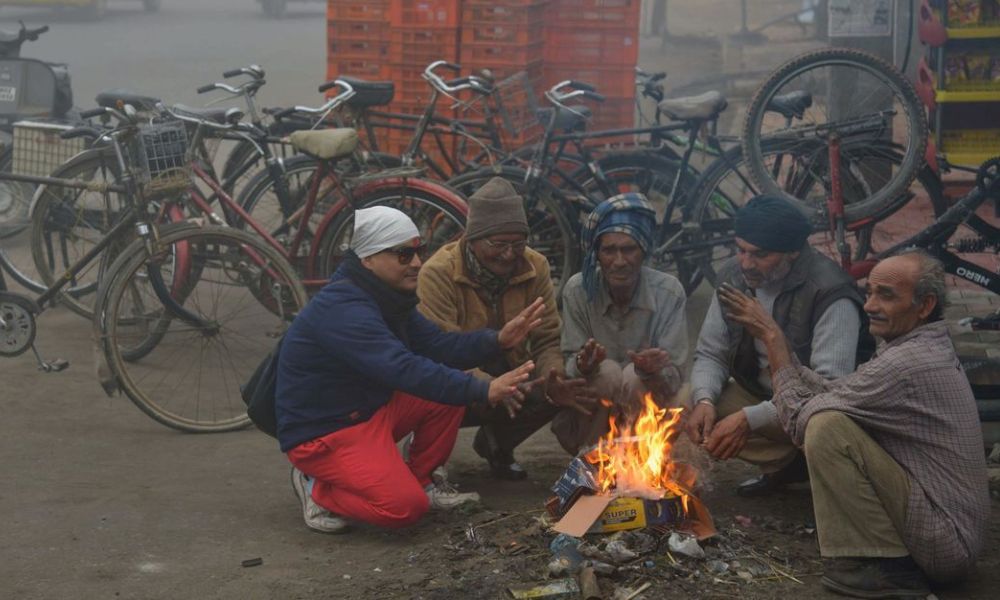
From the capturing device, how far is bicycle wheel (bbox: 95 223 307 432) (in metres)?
6.49

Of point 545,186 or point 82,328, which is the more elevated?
point 545,186

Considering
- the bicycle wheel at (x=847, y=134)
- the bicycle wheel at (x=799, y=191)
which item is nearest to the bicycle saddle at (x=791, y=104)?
the bicycle wheel at (x=847, y=134)

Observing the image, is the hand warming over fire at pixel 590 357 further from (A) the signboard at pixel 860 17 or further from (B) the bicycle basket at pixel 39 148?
(A) the signboard at pixel 860 17

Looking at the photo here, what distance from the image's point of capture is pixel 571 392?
532cm

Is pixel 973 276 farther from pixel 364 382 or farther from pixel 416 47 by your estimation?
pixel 416 47

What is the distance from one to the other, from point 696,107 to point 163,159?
3.01 meters

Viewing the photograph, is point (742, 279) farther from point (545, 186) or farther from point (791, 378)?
point (545, 186)

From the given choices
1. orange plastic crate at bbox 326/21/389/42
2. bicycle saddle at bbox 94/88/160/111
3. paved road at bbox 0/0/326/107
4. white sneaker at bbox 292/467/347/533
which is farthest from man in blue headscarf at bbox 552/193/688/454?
paved road at bbox 0/0/326/107

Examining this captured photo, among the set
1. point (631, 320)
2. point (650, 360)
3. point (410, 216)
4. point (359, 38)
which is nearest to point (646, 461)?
point (650, 360)

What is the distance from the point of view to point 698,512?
15.6 feet

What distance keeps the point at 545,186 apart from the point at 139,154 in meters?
2.29

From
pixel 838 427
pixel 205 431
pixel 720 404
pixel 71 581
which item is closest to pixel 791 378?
pixel 838 427

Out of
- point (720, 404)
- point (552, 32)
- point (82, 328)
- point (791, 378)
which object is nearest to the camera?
point (791, 378)

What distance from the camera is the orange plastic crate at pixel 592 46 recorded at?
9.89m
